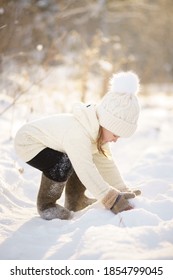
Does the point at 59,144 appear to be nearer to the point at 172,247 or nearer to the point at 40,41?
the point at 172,247

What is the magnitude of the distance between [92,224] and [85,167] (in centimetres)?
35

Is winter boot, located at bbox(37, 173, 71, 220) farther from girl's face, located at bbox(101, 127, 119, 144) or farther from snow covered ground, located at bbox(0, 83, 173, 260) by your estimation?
girl's face, located at bbox(101, 127, 119, 144)

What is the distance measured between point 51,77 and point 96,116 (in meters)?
5.38

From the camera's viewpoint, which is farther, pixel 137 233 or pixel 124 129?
pixel 124 129

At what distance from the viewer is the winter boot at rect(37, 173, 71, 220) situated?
2670 mm

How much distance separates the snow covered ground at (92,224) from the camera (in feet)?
6.81

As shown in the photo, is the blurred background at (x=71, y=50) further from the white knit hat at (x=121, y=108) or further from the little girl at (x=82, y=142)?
the white knit hat at (x=121, y=108)

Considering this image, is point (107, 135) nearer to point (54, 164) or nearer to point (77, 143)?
point (77, 143)

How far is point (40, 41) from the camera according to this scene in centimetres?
775

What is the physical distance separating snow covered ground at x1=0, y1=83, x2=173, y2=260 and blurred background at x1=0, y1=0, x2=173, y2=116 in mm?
1005

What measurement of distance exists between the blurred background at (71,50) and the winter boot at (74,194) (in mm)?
1294

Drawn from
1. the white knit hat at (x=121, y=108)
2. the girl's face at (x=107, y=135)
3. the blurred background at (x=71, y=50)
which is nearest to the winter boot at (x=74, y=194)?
the girl's face at (x=107, y=135)

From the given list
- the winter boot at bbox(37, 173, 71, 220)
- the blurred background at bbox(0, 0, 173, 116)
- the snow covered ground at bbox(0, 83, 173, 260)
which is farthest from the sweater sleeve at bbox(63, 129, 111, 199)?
the blurred background at bbox(0, 0, 173, 116)

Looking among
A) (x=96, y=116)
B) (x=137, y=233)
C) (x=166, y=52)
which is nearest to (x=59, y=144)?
(x=96, y=116)
